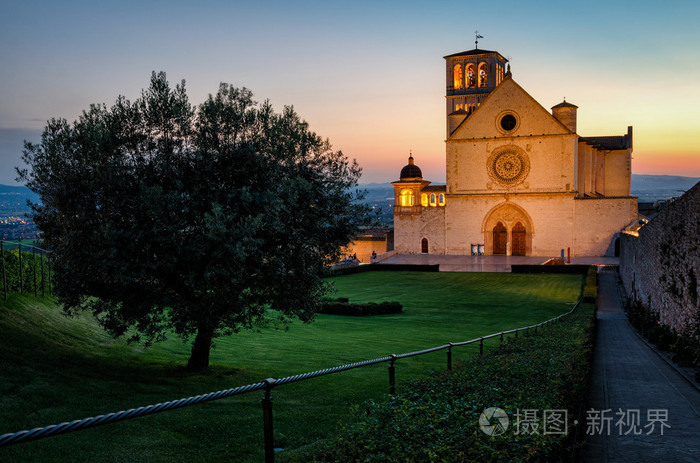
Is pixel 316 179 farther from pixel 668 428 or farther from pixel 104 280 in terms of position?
pixel 668 428

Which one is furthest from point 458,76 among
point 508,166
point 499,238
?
point 499,238

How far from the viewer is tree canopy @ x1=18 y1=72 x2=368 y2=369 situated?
10164 millimetres

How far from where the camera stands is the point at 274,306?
1205cm

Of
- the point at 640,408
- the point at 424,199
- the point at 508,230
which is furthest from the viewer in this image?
the point at 424,199

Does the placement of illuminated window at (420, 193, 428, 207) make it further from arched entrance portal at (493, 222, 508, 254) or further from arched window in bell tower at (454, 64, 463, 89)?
arched window in bell tower at (454, 64, 463, 89)

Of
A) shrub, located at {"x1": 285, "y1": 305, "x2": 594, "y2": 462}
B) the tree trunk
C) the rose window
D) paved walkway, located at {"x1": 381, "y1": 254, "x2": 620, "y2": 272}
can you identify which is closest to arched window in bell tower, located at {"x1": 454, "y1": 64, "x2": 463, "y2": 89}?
the rose window

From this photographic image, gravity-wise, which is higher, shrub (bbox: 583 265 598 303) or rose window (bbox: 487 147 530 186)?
rose window (bbox: 487 147 530 186)

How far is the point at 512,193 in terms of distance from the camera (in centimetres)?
6062

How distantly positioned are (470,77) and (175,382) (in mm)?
69627

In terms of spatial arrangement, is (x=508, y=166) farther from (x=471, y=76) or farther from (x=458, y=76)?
(x=458, y=76)

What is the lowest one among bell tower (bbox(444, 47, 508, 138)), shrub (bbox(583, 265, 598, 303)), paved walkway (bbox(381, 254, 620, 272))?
shrub (bbox(583, 265, 598, 303))

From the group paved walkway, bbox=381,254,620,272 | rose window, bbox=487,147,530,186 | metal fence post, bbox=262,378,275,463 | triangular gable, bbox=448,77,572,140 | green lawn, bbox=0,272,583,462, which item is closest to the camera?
metal fence post, bbox=262,378,275,463

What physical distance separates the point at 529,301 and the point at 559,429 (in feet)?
88.5

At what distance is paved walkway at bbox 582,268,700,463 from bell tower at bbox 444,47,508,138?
59982 millimetres
